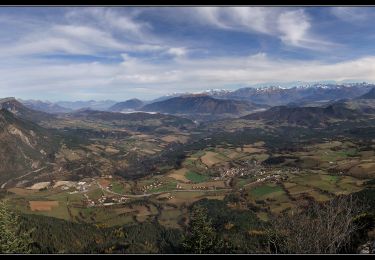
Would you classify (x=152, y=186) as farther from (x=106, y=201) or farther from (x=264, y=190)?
(x=264, y=190)

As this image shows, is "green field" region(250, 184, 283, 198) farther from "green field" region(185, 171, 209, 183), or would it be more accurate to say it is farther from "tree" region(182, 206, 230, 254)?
"tree" region(182, 206, 230, 254)

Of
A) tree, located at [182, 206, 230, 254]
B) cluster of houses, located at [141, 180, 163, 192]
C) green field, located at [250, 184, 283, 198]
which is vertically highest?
tree, located at [182, 206, 230, 254]

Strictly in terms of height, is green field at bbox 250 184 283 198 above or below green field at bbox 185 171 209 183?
above

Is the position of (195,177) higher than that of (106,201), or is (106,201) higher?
(106,201)

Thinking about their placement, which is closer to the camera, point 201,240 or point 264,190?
A: point 201,240

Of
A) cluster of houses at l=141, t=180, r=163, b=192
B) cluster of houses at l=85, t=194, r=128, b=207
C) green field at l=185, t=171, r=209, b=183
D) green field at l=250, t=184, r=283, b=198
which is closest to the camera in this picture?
green field at l=250, t=184, r=283, b=198

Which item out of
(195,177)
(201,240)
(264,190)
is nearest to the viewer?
(201,240)

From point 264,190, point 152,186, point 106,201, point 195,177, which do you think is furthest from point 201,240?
point 195,177

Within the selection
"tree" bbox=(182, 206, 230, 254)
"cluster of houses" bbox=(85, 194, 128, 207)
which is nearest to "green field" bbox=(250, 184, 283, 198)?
"cluster of houses" bbox=(85, 194, 128, 207)

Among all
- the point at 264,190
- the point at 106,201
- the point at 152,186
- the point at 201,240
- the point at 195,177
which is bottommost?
the point at 195,177

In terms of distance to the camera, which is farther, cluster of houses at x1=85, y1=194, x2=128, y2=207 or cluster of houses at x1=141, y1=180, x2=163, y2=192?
cluster of houses at x1=141, y1=180, x2=163, y2=192
